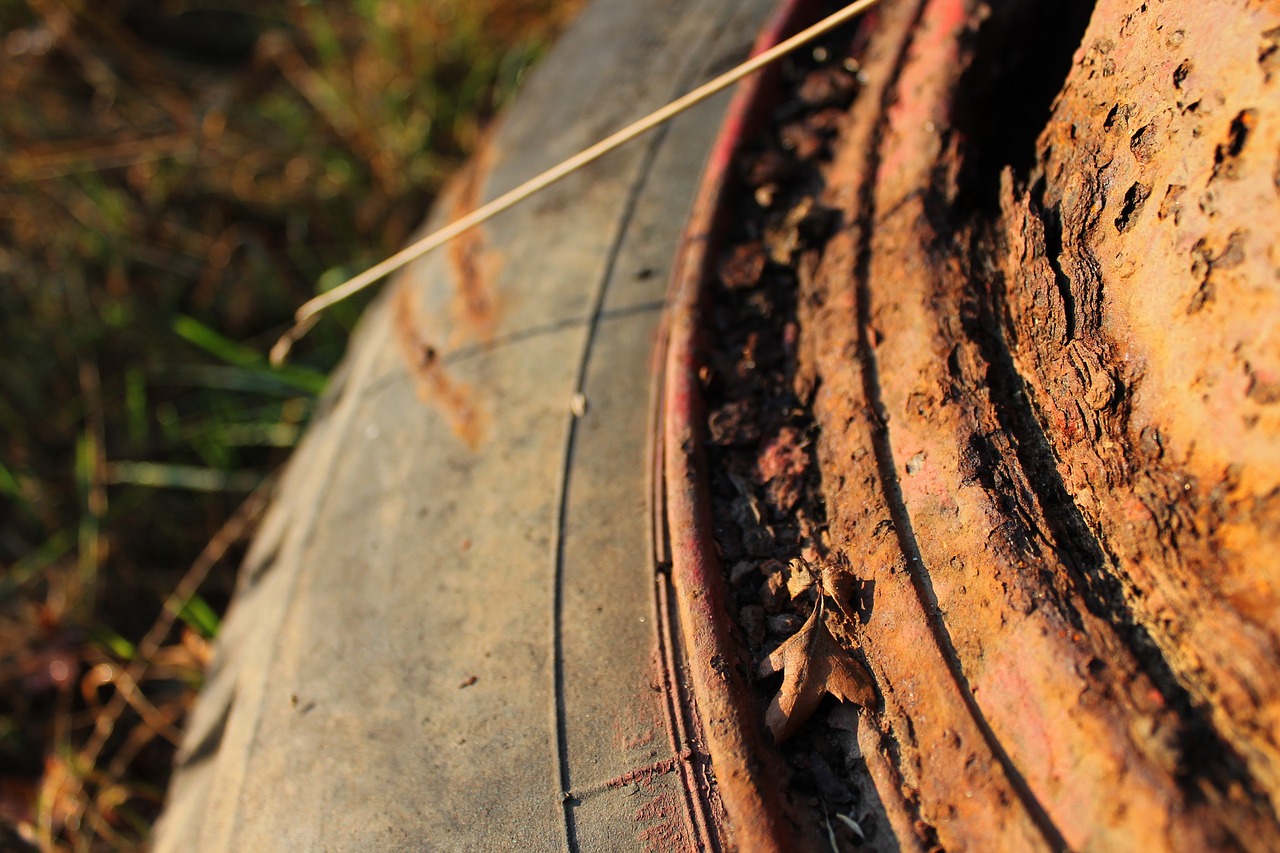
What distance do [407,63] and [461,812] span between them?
2051 millimetres

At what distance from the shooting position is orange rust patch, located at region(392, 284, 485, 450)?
1085mm

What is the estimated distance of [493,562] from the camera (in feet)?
3.16

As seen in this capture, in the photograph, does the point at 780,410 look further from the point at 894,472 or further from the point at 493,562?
the point at 493,562

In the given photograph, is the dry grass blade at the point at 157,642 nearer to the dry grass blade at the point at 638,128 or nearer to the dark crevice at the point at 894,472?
the dry grass blade at the point at 638,128

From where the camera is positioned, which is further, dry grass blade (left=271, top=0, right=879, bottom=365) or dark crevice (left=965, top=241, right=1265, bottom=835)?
dry grass blade (left=271, top=0, right=879, bottom=365)

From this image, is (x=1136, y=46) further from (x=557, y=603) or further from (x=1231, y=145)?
(x=557, y=603)

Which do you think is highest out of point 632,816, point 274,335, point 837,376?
point 274,335

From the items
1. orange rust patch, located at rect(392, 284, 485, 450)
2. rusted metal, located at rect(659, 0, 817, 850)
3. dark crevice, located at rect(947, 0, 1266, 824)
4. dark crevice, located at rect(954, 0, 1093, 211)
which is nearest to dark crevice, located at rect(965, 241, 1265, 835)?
dark crevice, located at rect(947, 0, 1266, 824)

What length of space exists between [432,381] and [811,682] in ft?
2.00

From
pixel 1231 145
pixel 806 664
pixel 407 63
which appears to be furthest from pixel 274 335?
pixel 1231 145

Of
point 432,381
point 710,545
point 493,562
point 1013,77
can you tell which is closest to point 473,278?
point 432,381

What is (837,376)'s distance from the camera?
3.04 feet

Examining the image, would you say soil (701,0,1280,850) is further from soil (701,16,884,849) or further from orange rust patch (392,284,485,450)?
orange rust patch (392,284,485,450)

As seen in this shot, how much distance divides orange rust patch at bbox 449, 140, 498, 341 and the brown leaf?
56cm
